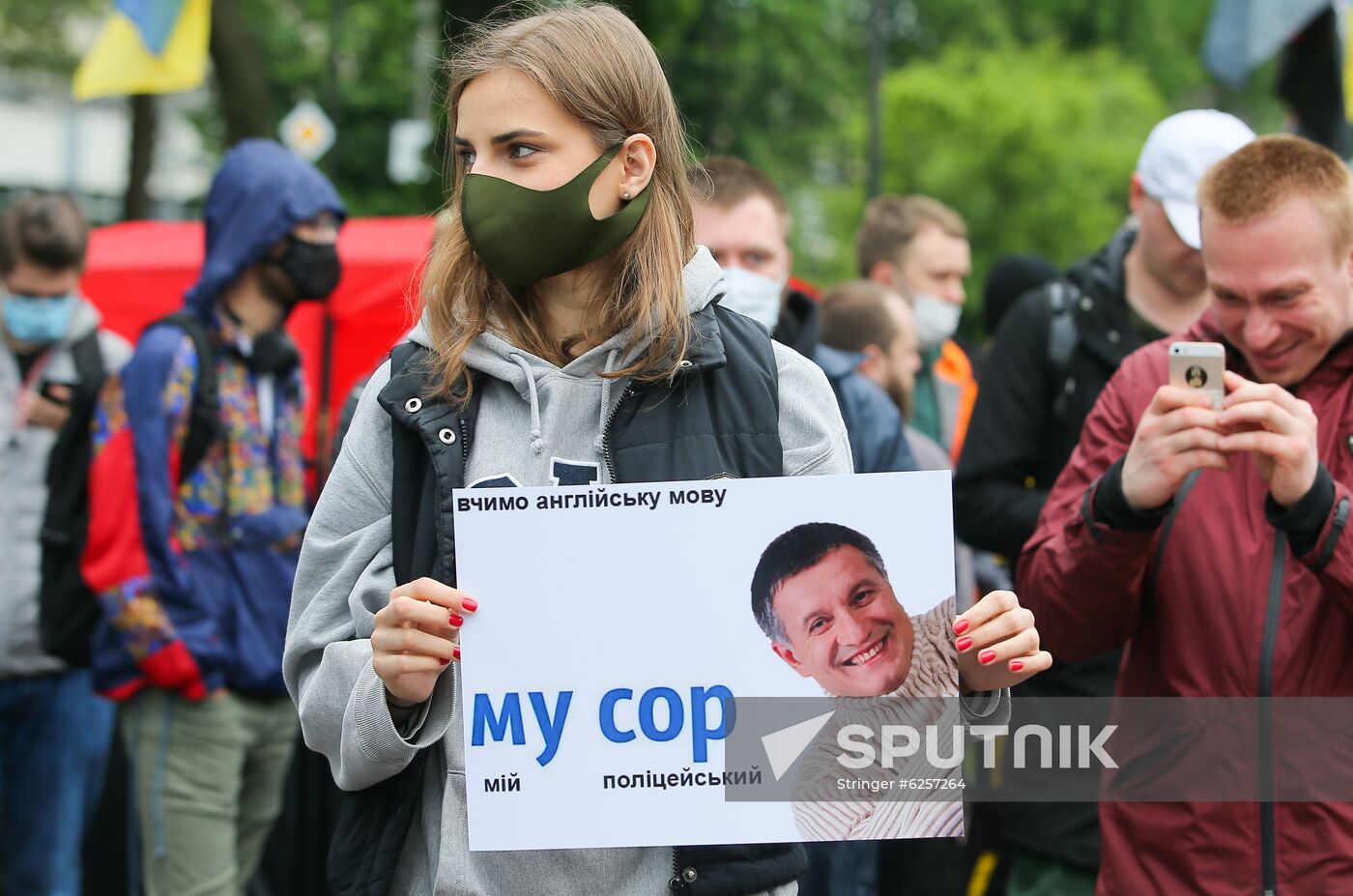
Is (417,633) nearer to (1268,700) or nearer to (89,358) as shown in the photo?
(1268,700)

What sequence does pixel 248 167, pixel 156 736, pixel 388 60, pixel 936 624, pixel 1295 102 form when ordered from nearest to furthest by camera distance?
pixel 936 624
pixel 156 736
pixel 248 167
pixel 1295 102
pixel 388 60

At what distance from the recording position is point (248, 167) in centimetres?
508

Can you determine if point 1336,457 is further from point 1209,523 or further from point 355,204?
point 355,204

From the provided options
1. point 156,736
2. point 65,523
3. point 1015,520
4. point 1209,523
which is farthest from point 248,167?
point 1209,523

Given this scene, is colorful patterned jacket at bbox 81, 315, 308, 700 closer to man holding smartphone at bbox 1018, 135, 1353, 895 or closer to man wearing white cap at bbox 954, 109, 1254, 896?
man wearing white cap at bbox 954, 109, 1254, 896

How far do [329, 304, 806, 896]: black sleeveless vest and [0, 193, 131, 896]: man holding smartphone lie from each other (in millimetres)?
3404

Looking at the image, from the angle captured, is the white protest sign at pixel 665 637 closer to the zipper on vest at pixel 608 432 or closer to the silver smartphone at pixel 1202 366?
the zipper on vest at pixel 608 432

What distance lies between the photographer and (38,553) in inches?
217

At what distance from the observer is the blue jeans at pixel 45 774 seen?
546cm

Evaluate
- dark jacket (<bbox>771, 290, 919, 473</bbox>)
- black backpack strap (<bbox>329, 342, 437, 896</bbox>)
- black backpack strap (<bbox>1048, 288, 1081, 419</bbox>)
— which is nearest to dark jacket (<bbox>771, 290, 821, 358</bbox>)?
dark jacket (<bbox>771, 290, 919, 473</bbox>)

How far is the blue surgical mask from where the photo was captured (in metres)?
5.60

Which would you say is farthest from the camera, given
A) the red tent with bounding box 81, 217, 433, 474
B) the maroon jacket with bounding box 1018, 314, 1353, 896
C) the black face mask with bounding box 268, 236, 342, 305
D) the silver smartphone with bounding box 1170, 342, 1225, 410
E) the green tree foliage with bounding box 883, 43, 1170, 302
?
→ the green tree foliage with bounding box 883, 43, 1170, 302

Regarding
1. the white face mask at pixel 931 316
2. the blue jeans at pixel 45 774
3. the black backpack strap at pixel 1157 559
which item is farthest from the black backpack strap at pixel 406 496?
the white face mask at pixel 931 316

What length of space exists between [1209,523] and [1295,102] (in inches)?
305
